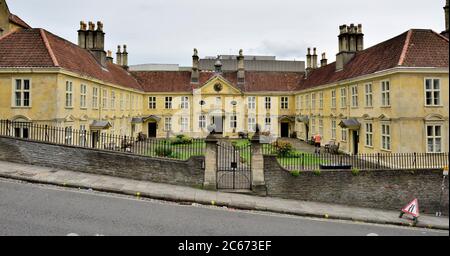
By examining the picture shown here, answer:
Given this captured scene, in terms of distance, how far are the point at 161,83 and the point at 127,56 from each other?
23.0 feet

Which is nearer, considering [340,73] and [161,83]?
[340,73]

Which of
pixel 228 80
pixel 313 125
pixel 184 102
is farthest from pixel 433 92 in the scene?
pixel 184 102

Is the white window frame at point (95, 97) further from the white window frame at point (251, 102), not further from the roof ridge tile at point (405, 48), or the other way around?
the roof ridge tile at point (405, 48)

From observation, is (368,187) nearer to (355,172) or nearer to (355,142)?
(355,172)

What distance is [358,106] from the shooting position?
23.2 m

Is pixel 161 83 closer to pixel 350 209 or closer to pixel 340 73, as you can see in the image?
pixel 340 73

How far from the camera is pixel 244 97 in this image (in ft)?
135

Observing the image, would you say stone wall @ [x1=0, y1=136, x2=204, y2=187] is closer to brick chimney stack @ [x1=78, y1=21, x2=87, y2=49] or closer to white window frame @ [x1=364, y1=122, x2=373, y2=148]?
white window frame @ [x1=364, y1=122, x2=373, y2=148]

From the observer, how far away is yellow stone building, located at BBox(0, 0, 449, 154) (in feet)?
59.2

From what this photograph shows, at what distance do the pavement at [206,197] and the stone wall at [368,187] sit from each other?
1.45 ft

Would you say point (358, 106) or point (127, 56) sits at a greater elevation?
point (127, 56)

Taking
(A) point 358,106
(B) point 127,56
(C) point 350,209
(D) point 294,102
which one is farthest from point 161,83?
(C) point 350,209

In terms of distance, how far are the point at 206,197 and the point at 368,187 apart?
8.30m

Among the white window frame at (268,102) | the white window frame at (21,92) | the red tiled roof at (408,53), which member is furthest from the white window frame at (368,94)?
the white window frame at (21,92)
